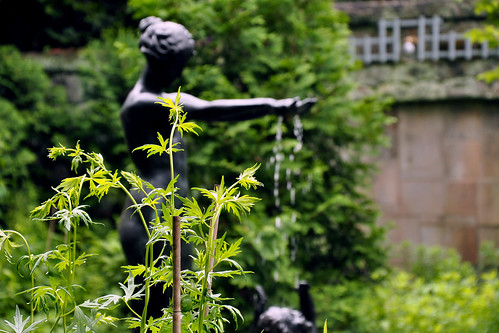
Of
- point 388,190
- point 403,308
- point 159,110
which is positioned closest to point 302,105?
point 159,110

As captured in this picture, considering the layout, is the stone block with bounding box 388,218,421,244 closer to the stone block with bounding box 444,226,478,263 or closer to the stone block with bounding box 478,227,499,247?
A: the stone block with bounding box 444,226,478,263

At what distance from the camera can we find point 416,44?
7625mm

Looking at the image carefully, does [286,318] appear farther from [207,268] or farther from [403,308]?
[403,308]

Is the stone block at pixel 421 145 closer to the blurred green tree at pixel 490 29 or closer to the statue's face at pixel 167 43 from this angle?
the blurred green tree at pixel 490 29

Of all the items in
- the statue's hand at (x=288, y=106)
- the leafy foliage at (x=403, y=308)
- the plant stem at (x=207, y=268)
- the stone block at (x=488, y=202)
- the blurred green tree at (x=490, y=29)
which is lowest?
the leafy foliage at (x=403, y=308)

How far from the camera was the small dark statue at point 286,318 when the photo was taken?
265 cm

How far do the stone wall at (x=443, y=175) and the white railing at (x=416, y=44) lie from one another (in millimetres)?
602

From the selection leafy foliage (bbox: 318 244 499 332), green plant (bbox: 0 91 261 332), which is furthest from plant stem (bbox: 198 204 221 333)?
leafy foliage (bbox: 318 244 499 332)

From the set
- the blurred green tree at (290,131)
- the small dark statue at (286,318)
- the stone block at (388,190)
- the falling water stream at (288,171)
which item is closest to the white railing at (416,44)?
the stone block at (388,190)

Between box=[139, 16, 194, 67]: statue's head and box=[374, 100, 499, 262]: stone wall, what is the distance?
5098 millimetres

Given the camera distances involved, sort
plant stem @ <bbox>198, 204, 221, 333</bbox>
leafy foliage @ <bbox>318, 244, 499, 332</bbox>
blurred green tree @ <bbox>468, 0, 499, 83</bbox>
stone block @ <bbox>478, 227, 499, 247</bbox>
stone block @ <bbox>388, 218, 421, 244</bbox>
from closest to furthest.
→ plant stem @ <bbox>198, 204, 221, 333</bbox>, leafy foliage @ <bbox>318, 244, 499, 332</bbox>, blurred green tree @ <bbox>468, 0, 499, 83</bbox>, stone block @ <bbox>478, 227, 499, 247</bbox>, stone block @ <bbox>388, 218, 421, 244</bbox>

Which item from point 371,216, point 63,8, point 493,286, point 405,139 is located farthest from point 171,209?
point 63,8

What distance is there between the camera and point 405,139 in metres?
7.49

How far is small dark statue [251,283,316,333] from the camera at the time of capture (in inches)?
104
